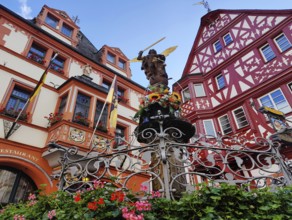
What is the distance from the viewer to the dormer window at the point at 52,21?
14.4 m

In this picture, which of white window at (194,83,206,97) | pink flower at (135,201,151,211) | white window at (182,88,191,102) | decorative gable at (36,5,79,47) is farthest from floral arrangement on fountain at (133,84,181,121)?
decorative gable at (36,5,79,47)

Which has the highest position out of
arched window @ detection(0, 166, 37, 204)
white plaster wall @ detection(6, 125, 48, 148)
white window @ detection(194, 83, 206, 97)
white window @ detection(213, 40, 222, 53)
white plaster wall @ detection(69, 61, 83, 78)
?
white window @ detection(213, 40, 222, 53)

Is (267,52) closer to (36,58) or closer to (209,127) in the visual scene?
(209,127)

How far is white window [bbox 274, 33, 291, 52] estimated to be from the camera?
38.5 feet

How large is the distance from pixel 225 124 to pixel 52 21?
Answer: 13997 millimetres

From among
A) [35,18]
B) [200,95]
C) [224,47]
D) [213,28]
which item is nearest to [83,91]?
[35,18]

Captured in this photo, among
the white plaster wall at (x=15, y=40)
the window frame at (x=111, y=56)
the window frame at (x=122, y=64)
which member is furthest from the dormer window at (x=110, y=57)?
the white plaster wall at (x=15, y=40)

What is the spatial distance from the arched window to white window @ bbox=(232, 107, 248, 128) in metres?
11.1

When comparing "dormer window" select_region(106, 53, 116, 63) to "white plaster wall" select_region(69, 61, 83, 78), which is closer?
"white plaster wall" select_region(69, 61, 83, 78)

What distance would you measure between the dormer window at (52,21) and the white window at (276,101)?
47.8 feet

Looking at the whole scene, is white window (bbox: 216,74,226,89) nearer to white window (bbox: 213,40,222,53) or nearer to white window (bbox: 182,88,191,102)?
white window (bbox: 182,88,191,102)

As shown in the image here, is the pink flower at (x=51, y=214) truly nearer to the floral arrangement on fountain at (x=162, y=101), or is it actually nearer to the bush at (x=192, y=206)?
the bush at (x=192, y=206)

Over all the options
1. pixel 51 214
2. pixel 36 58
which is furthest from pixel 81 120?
pixel 51 214

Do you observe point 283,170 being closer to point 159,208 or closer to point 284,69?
point 159,208
